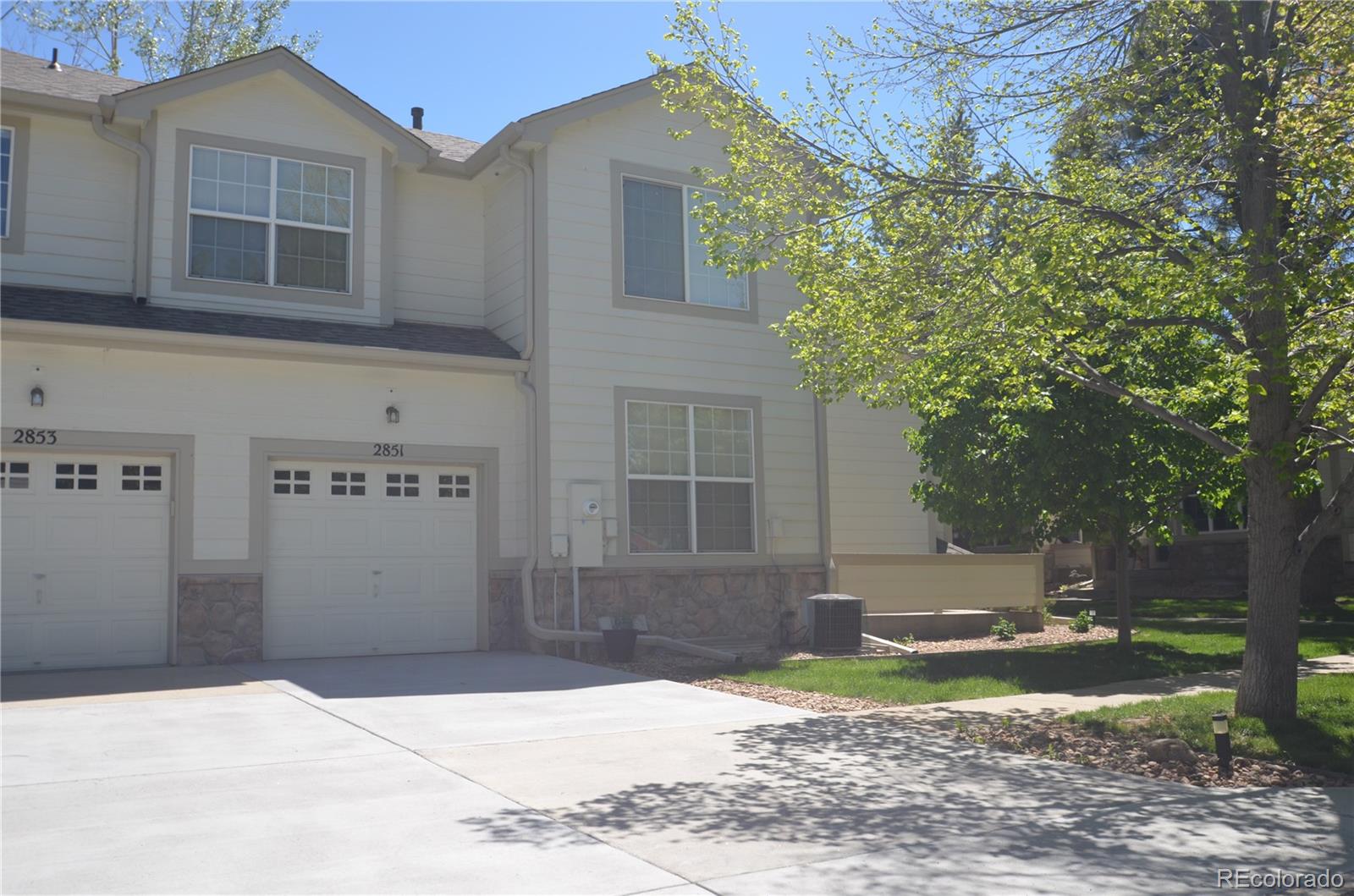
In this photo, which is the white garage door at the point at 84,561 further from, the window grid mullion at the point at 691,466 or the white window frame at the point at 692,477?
the window grid mullion at the point at 691,466

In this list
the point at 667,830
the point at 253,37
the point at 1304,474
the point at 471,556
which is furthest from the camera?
the point at 253,37

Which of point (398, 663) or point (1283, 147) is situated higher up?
point (1283, 147)

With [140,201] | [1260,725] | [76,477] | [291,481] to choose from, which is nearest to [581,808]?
[1260,725]

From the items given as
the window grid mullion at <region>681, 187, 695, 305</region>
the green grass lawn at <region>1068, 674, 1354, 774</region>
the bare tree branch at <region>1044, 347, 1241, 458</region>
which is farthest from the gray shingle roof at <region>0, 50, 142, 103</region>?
the green grass lawn at <region>1068, 674, 1354, 774</region>

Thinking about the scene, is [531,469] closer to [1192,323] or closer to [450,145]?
[450,145]

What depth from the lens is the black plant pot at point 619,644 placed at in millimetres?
13273

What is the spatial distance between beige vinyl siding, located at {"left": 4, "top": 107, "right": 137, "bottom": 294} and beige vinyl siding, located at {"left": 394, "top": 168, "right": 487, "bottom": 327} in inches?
129

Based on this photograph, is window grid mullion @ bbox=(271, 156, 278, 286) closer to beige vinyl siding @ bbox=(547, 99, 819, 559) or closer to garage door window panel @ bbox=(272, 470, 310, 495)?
garage door window panel @ bbox=(272, 470, 310, 495)

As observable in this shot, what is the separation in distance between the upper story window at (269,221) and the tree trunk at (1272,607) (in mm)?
10721

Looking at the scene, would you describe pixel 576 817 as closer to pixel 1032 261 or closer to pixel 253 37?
pixel 1032 261

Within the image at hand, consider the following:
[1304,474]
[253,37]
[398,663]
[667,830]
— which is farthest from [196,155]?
[253,37]

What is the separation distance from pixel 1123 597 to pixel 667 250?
24.4 feet

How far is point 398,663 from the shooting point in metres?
12.8

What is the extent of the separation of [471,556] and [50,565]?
4694 mm
